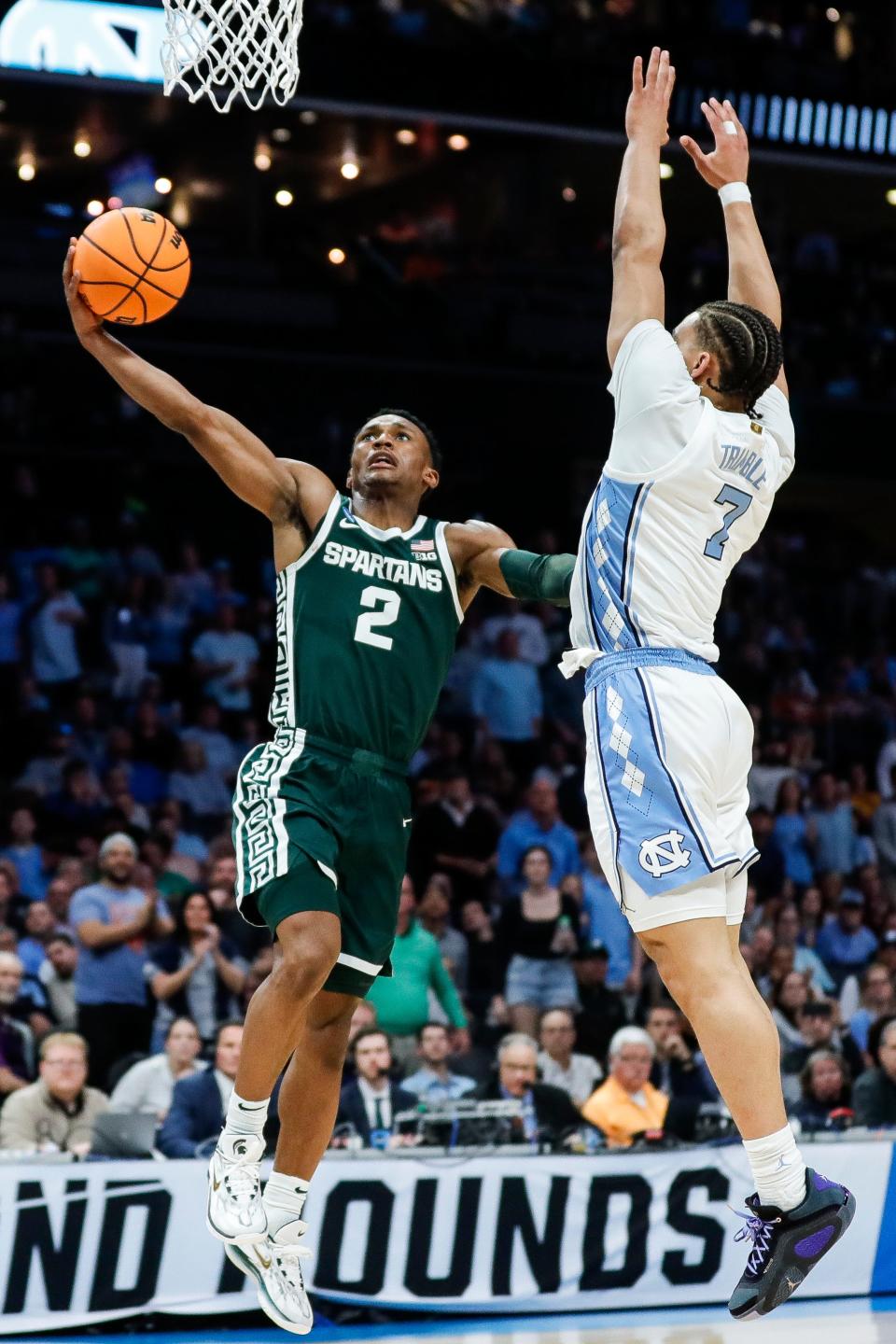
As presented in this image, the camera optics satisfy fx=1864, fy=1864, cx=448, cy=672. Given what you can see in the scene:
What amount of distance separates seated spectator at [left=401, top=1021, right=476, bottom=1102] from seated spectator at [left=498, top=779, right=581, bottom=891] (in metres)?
3.05

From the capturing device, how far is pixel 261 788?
228 inches

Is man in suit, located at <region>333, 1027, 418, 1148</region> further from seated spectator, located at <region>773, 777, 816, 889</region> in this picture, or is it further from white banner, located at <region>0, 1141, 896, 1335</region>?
seated spectator, located at <region>773, 777, 816, 889</region>

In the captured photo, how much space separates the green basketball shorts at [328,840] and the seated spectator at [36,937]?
5.72 metres

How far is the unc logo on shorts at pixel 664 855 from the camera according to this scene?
5.11m

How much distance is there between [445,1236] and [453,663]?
8.78 meters

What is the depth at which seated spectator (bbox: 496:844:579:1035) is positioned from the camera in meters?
12.1

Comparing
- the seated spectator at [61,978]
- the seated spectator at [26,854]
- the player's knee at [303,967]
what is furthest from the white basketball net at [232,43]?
the seated spectator at [26,854]

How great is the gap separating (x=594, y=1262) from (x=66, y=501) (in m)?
10.8

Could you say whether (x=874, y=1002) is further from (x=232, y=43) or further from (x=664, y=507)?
(x=232, y=43)

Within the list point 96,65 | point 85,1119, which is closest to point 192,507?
point 96,65

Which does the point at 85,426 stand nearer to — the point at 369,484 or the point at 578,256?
the point at 578,256

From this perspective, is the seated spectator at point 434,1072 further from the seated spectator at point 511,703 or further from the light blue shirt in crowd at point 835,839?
the light blue shirt in crowd at point 835,839

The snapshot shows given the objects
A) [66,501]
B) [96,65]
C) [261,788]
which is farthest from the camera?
[66,501]

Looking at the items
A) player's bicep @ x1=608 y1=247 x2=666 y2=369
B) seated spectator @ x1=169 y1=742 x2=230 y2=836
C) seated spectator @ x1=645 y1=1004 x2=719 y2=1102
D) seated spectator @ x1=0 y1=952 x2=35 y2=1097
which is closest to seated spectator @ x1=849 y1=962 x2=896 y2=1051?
seated spectator @ x1=645 y1=1004 x2=719 y2=1102
